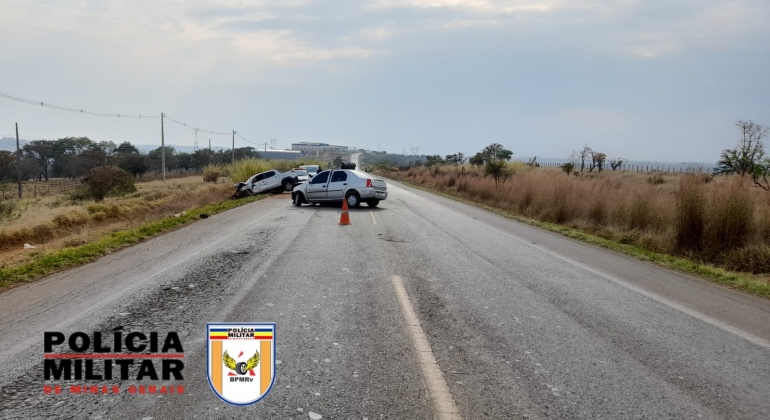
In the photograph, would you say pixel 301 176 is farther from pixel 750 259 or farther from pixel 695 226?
pixel 750 259

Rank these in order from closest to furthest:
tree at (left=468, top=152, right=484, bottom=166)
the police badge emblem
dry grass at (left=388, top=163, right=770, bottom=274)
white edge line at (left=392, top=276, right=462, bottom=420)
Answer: white edge line at (left=392, top=276, right=462, bottom=420)
the police badge emblem
dry grass at (left=388, top=163, right=770, bottom=274)
tree at (left=468, top=152, right=484, bottom=166)

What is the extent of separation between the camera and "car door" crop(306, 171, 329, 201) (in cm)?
2153

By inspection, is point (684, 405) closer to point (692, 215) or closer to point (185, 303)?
point (185, 303)

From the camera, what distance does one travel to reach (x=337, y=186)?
2130 centimetres

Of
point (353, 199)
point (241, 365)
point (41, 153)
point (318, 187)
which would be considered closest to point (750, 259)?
point (241, 365)

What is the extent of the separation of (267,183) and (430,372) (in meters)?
28.4

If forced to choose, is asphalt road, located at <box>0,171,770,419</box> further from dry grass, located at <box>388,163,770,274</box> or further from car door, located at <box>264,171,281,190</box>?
car door, located at <box>264,171,281,190</box>

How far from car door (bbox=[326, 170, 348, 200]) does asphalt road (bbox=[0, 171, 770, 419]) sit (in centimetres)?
1073

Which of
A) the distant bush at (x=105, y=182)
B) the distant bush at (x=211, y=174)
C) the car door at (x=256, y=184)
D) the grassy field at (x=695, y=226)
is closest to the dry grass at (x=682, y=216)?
the grassy field at (x=695, y=226)

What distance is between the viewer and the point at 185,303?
20.7 feet

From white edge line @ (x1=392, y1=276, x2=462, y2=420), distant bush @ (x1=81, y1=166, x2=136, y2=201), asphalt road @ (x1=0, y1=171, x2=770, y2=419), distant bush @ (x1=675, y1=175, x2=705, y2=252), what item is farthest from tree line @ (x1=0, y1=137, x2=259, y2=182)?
white edge line @ (x1=392, y1=276, x2=462, y2=420)

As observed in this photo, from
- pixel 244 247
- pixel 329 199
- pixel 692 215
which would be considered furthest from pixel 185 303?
pixel 329 199

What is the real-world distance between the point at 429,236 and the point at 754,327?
741cm

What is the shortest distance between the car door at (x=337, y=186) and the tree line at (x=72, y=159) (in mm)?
48160
